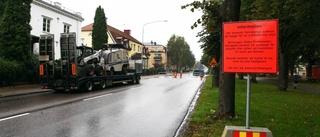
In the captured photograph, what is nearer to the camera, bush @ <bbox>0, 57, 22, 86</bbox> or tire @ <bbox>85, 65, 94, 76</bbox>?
bush @ <bbox>0, 57, 22, 86</bbox>

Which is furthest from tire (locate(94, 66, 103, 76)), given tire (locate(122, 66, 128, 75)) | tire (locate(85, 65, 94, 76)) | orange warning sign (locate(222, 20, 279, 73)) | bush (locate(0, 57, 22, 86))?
orange warning sign (locate(222, 20, 279, 73))

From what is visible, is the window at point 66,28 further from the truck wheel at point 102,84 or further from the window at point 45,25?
the truck wheel at point 102,84

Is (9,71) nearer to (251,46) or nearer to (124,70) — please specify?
(124,70)

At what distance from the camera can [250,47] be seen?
5574 millimetres

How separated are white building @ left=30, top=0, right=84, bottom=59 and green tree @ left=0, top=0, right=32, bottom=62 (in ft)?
21.3

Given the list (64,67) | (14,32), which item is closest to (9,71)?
(14,32)

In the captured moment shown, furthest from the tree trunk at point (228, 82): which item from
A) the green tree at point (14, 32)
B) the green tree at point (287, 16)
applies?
the green tree at point (14, 32)

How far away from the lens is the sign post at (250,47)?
540cm

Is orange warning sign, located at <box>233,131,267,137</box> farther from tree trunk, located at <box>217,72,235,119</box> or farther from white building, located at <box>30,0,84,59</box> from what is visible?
white building, located at <box>30,0,84,59</box>

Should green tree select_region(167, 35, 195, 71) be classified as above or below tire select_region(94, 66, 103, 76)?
above

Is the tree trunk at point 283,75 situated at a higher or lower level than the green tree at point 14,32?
lower

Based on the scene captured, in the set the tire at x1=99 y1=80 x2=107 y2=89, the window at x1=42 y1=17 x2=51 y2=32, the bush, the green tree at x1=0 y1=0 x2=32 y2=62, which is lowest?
the tire at x1=99 y1=80 x2=107 y2=89

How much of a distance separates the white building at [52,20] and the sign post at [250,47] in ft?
81.9

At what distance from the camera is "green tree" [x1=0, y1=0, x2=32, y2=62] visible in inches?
794
